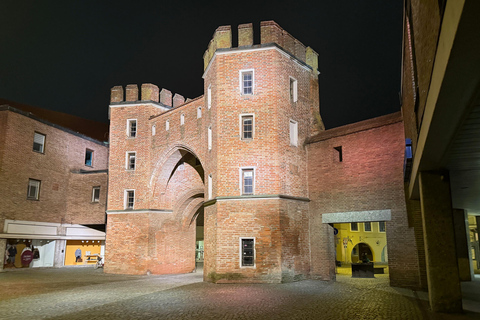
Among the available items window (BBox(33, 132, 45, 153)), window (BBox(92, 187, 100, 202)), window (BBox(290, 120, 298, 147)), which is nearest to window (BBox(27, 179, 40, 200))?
window (BBox(33, 132, 45, 153))

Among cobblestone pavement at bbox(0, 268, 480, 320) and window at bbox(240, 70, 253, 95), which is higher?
window at bbox(240, 70, 253, 95)

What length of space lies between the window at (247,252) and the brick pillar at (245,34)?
9050 mm

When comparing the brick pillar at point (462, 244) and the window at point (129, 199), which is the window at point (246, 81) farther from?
the brick pillar at point (462, 244)

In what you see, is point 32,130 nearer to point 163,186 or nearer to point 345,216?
point 163,186

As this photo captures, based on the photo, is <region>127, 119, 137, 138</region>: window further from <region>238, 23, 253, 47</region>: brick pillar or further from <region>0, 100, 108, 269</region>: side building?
<region>238, 23, 253, 47</region>: brick pillar

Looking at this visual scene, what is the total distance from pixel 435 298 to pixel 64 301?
34.8 feet

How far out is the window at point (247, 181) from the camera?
17031 mm

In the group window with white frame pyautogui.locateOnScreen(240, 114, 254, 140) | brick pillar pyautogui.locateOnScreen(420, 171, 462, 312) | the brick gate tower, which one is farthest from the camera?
window with white frame pyautogui.locateOnScreen(240, 114, 254, 140)

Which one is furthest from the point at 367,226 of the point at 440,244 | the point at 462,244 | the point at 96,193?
the point at 440,244

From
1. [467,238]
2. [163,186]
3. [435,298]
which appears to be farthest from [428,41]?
[163,186]

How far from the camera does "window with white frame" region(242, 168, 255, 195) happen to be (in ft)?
55.8

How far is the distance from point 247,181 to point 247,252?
308 centimetres

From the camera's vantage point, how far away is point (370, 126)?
54.0 ft

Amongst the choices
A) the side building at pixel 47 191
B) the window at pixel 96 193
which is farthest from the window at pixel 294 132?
the window at pixel 96 193
